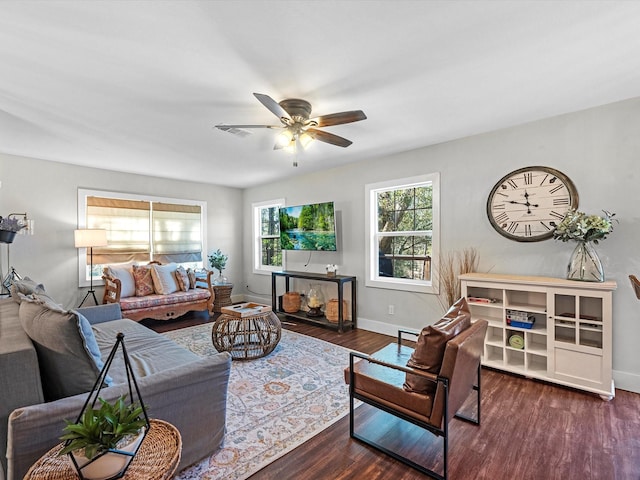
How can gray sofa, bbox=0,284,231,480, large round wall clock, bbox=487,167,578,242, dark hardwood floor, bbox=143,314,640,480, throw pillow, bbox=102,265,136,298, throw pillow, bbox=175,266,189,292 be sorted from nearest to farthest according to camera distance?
1. gray sofa, bbox=0,284,231,480
2. dark hardwood floor, bbox=143,314,640,480
3. large round wall clock, bbox=487,167,578,242
4. throw pillow, bbox=102,265,136,298
5. throw pillow, bbox=175,266,189,292

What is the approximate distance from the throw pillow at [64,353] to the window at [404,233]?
341 centimetres

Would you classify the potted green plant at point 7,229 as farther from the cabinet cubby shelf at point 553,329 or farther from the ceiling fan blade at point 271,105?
the cabinet cubby shelf at point 553,329

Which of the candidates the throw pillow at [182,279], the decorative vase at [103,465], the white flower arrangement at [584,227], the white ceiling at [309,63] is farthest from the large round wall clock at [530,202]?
the throw pillow at [182,279]

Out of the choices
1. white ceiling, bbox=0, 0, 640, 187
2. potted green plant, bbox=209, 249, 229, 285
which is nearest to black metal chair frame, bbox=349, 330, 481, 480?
white ceiling, bbox=0, 0, 640, 187

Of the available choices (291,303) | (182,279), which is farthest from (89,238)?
(291,303)

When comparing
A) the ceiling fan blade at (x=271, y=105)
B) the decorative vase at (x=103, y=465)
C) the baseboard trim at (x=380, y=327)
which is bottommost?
the baseboard trim at (x=380, y=327)

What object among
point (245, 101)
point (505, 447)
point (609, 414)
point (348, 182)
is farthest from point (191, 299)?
A: point (609, 414)

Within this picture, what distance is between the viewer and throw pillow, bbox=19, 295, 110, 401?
146 cm

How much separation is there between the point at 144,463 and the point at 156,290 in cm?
422

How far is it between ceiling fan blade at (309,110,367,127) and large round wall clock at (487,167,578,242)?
6.33ft

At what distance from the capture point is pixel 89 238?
4441 mm

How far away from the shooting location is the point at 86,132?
331 cm

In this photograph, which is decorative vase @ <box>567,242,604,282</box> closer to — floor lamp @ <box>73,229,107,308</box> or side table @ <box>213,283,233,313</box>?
side table @ <box>213,283,233,313</box>

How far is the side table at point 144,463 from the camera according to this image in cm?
111
